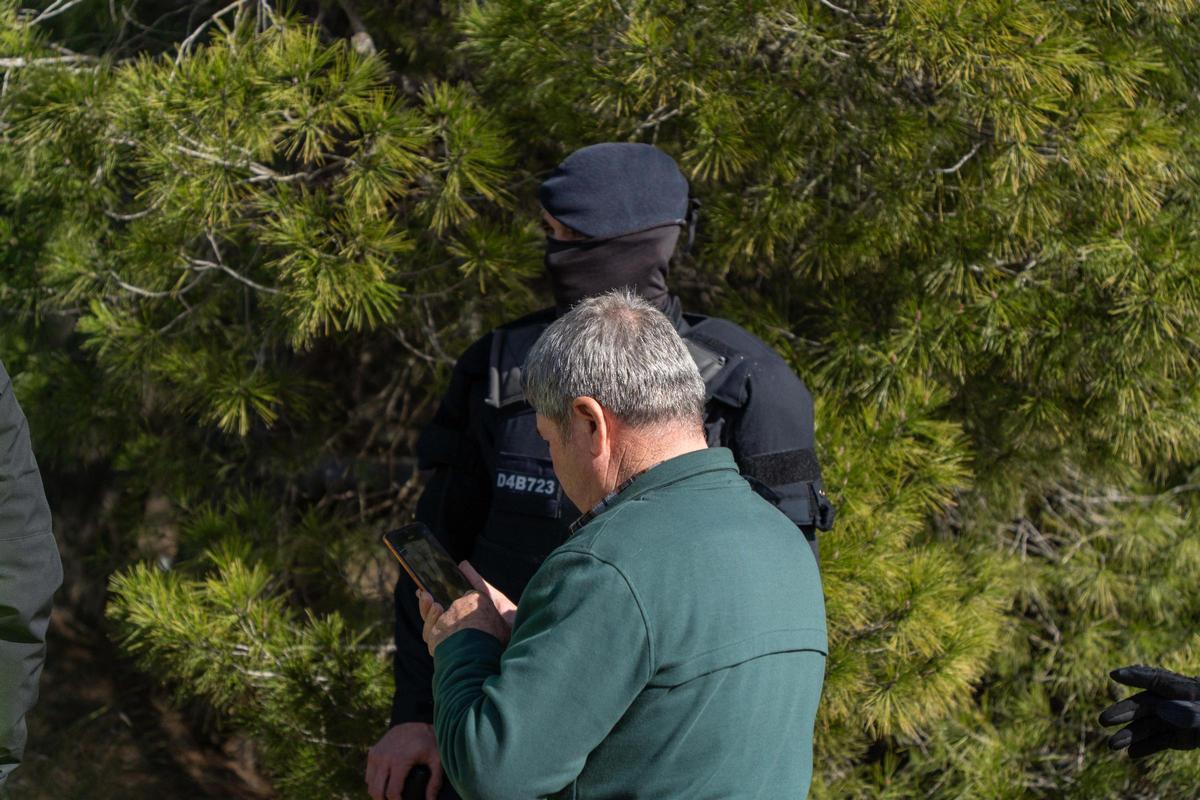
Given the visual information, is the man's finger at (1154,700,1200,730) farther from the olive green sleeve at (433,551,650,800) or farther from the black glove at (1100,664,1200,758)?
the olive green sleeve at (433,551,650,800)

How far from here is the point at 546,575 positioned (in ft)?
4.29

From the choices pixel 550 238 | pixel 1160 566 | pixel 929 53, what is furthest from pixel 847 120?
pixel 1160 566

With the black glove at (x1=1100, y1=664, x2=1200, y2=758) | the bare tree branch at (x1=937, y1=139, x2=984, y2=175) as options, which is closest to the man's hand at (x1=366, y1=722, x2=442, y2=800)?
the black glove at (x1=1100, y1=664, x2=1200, y2=758)

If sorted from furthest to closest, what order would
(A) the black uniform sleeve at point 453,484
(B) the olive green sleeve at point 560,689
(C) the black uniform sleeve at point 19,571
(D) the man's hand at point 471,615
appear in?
(A) the black uniform sleeve at point 453,484 → (C) the black uniform sleeve at point 19,571 → (D) the man's hand at point 471,615 → (B) the olive green sleeve at point 560,689

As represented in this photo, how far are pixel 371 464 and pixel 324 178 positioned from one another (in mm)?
875

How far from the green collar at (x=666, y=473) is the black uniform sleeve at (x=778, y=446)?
498 mm

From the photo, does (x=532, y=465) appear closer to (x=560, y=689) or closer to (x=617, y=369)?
(x=617, y=369)

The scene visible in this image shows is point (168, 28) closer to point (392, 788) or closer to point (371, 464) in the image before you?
point (371, 464)

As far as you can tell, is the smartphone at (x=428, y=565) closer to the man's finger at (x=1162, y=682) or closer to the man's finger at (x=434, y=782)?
the man's finger at (x=434, y=782)

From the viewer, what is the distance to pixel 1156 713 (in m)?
2.04

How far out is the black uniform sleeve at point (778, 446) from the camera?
191 cm

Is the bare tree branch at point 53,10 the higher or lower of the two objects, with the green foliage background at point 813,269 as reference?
higher

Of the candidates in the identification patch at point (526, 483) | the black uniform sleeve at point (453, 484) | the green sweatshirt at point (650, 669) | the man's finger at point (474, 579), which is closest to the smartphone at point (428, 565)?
the man's finger at point (474, 579)

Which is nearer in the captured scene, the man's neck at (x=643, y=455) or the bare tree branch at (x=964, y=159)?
the man's neck at (x=643, y=455)
